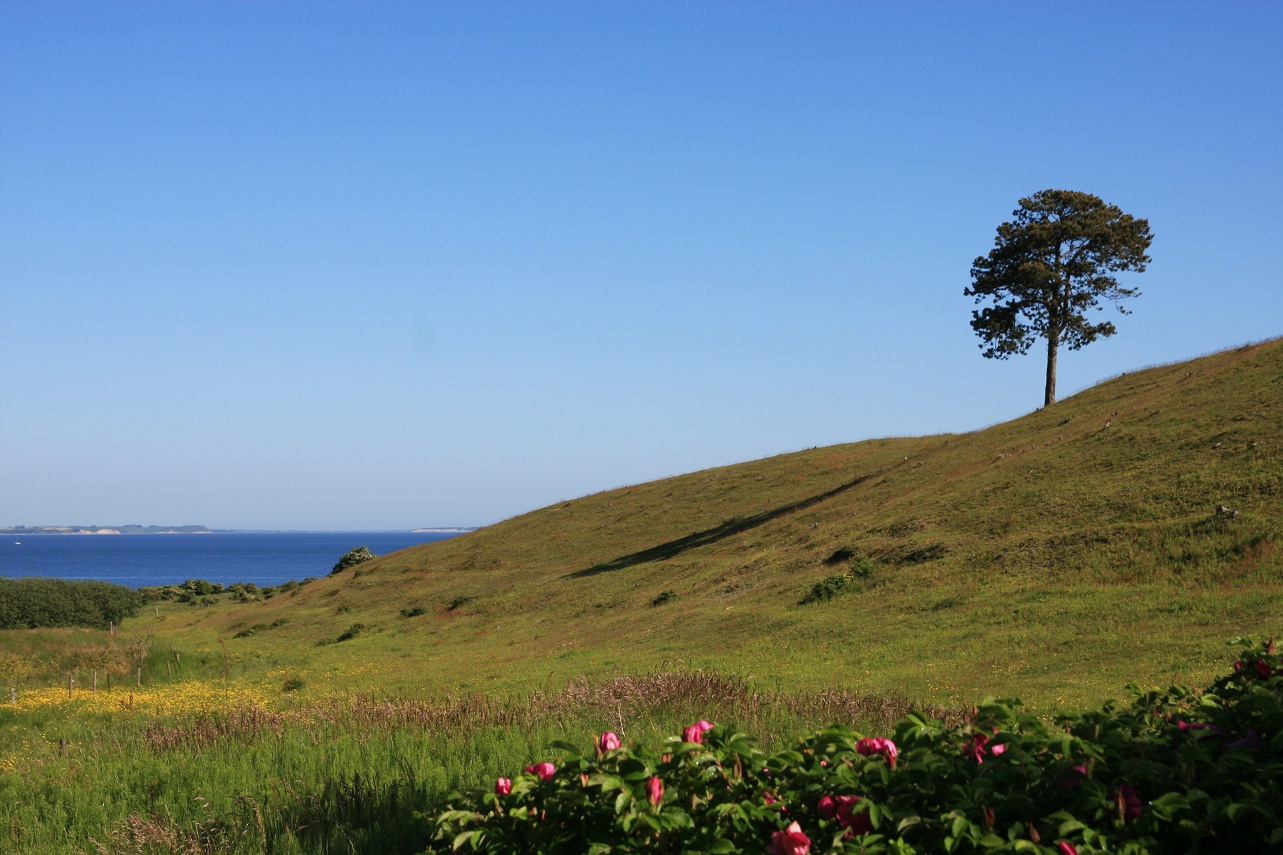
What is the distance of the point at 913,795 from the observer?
421 centimetres

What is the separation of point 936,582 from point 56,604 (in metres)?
52.9

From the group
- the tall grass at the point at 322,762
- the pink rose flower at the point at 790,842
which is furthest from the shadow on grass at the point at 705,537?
the pink rose flower at the point at 790,842

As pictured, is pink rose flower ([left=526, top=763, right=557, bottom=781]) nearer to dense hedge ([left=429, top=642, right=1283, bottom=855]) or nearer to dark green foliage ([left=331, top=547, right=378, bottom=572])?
dense hedge ([left=429, top=642, right=1283, bottom=855])

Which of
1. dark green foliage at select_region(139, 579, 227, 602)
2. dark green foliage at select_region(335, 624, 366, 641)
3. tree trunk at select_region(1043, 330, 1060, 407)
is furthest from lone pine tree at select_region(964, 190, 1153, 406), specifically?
dark green foliage at select_region(139, 579, 227, 602)

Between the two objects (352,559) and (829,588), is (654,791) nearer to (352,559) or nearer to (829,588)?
(829,588)

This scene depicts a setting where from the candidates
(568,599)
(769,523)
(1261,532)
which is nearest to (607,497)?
(769,523)

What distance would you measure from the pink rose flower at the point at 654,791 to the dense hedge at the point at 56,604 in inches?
2301

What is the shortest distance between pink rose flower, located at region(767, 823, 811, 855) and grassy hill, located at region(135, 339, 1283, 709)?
12864mm

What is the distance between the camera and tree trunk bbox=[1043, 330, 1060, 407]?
5919 cm

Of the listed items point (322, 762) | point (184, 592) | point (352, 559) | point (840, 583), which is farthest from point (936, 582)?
point (184, 592)

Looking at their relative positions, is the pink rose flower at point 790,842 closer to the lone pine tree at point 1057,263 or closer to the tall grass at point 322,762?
the tall grass at point 322,762

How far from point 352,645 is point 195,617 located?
1306 inches

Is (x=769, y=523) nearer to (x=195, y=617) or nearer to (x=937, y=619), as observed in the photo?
(x=937, y=619)

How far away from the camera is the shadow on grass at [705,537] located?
54719 millimetres
